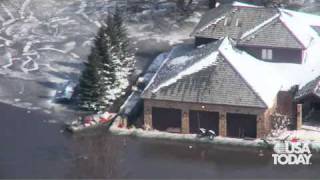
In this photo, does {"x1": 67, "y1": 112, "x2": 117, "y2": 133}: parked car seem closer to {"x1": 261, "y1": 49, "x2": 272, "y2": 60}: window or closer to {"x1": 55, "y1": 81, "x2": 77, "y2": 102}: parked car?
{"x1": 55, "y1": 81, "x2": 77, "y2": 102}: parked car

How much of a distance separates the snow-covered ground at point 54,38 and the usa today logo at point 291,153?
18918 mm

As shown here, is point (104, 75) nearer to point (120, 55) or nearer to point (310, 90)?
→ point (120, 55)

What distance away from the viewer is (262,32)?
71250 millimetres

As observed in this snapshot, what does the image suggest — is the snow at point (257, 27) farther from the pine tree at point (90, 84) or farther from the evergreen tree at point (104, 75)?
the pine tree at point (90, 84)

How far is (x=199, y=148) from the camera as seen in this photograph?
63125 millimetres

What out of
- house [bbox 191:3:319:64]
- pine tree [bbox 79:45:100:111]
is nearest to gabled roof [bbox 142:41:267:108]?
pine tree [bbox 79:45:100:111]

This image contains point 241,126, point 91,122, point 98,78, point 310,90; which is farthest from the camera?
point 98,78

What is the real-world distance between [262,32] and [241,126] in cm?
1080

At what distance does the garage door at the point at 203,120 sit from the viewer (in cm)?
6419

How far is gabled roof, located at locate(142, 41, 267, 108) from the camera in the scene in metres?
63.3

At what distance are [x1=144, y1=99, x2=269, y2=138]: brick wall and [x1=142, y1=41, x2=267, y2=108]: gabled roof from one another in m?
0.34

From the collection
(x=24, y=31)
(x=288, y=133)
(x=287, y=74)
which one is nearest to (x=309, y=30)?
(x=287, y=74)

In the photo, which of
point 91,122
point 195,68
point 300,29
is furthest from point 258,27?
point 91,122

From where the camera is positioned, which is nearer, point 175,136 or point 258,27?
point 175,136
